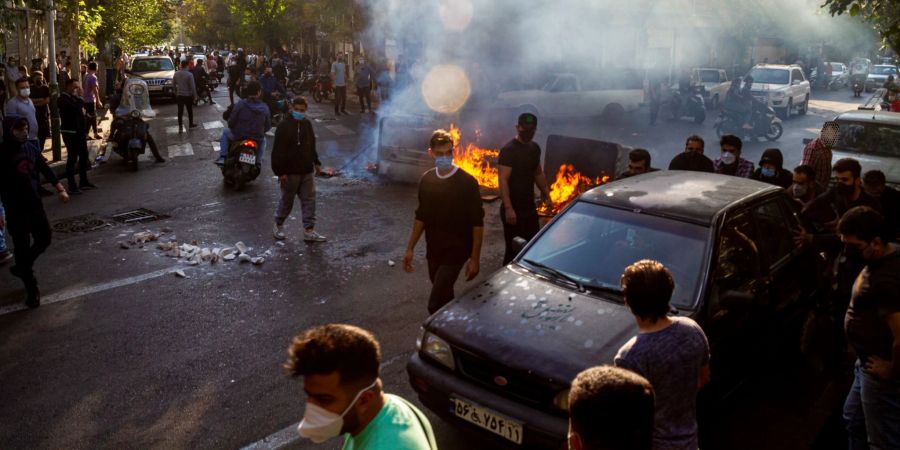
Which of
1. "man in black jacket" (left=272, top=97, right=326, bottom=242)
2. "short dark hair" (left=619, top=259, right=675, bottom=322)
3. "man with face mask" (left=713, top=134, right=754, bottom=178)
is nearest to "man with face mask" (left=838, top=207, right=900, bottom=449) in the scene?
"short dark hair" (left=619, top=259, right=675, bottom=322)

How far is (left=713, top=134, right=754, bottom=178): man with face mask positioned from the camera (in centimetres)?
735

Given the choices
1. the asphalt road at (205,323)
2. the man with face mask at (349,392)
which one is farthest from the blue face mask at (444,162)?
the man with face mask at (349,392)

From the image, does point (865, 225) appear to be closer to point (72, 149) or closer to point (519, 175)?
point (519, 175)

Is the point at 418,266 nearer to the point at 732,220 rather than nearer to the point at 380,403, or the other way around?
the point at 732,220

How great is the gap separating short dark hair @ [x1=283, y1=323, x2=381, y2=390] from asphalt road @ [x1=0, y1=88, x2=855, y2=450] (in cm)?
251

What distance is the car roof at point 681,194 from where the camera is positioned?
475 centimetres

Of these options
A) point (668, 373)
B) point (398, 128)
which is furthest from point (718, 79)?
point (668, 373)

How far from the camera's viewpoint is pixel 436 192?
5332mm

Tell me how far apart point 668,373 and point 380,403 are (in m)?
1.39

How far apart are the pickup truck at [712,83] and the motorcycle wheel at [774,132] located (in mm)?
6261

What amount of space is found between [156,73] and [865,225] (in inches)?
1074

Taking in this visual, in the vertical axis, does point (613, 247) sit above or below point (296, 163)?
below

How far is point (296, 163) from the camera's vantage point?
8609mm

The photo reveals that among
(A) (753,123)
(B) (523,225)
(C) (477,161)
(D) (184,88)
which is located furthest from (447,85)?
(B) (523,225)
